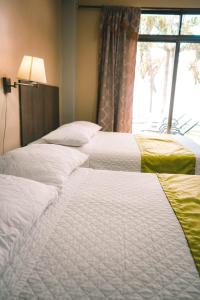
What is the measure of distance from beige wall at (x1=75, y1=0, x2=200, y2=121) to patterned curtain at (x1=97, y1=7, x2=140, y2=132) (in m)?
0.12

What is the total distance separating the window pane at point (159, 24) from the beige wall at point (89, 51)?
158 millimetres

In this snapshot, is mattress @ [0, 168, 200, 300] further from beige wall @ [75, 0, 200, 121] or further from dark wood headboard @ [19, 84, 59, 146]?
beige wall @ [75, 0, 200, 121]

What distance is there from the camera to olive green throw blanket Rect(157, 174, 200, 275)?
0.85 m

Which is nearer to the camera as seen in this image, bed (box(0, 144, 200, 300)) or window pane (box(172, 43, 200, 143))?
bed (box(0, 144, 200, 300))

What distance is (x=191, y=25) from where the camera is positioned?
3455 mm

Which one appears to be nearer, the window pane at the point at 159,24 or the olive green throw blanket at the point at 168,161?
the olive green throw blanket at the point at 168,161

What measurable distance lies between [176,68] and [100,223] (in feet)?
10.7

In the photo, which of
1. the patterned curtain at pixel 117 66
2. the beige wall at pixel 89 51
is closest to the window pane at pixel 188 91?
the beige wall at pixel 89 51

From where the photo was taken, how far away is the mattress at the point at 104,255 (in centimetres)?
64

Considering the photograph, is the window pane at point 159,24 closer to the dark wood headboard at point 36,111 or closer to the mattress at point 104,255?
the dark wood headboard at point 36,111

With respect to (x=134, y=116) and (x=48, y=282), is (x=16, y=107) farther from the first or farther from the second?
(x=134, y=116)

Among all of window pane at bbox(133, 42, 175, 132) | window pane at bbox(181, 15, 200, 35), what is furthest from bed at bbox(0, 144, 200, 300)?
window pane at bbox(181, 15, 200, 35)

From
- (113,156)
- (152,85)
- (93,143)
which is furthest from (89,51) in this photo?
(113,156)

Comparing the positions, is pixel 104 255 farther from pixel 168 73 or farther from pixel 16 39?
pixel 168 73
